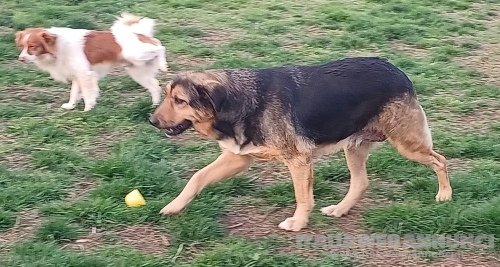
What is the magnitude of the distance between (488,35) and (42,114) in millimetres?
6114

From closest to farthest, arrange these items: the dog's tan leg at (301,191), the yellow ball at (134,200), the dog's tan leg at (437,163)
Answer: the dog's tan leg at (301,191) < the yellow ball at (134,200) < the dog's tan leg at (437,163)

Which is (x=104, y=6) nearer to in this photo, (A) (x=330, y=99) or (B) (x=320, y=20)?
(B) (x=320, y=20)

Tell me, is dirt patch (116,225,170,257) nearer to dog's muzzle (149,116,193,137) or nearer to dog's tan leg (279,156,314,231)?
dog's muzzle (149,116,193,137)

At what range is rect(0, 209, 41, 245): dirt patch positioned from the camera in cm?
435

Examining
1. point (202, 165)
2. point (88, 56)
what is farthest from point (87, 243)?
point (88, 56)

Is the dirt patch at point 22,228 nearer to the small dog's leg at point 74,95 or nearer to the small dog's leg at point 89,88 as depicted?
the small dog's leg at point 89,88

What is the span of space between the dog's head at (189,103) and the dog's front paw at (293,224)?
815 mm

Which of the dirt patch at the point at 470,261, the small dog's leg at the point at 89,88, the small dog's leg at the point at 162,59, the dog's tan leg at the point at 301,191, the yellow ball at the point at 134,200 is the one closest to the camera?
the dirt patch at the point at 470,261

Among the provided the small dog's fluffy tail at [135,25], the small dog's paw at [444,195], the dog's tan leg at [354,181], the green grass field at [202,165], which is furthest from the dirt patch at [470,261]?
the small dog's fluffy tail at [135,25]

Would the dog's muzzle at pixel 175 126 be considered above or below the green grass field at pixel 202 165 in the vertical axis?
above

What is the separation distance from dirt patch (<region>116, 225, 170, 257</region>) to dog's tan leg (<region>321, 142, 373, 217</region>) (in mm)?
1132

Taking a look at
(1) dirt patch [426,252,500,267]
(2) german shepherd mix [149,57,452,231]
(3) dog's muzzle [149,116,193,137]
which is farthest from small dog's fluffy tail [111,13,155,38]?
(1) dirt patch [426,252,500,267]

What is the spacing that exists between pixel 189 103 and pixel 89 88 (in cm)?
266

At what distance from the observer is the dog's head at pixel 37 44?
6741mm
